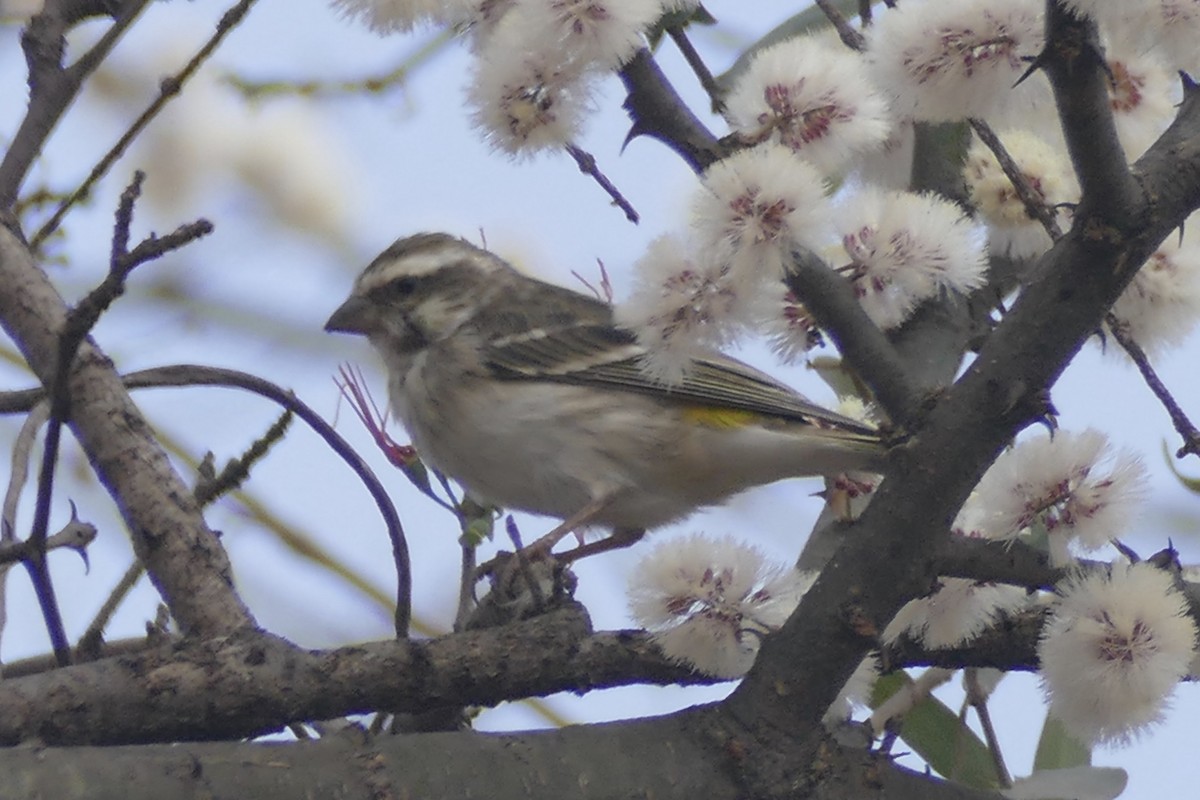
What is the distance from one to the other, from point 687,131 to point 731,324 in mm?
376

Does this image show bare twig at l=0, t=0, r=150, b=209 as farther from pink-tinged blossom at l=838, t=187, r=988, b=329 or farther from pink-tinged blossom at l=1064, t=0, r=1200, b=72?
pink-tinged blossom at l=1064, t=0, r=1200, b=72

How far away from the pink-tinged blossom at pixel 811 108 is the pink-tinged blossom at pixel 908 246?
173 mm

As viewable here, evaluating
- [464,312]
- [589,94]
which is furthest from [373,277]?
[589,94]

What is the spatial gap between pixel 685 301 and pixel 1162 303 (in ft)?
3.47

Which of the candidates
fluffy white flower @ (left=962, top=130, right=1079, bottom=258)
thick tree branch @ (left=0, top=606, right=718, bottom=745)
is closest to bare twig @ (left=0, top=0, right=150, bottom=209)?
thick tree branch @ (left=0, top=606, right=718, bottom=745)

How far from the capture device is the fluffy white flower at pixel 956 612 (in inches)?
102

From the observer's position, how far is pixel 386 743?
2.05 metres

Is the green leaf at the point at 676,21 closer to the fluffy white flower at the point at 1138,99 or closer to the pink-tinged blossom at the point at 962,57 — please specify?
the pink-tinged blossom at the point at 962,57

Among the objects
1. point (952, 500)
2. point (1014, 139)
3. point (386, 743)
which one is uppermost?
point (1014, 139)

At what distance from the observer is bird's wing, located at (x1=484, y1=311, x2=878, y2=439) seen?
12.3ft

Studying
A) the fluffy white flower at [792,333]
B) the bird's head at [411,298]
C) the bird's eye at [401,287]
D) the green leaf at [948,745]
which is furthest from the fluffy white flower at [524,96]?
the bird's eye at [401,287]

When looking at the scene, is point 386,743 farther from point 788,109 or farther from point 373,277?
point 373,277

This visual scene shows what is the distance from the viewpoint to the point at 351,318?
4359mm

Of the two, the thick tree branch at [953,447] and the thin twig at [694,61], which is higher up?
the thin twig at [694,61]
